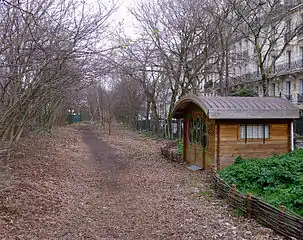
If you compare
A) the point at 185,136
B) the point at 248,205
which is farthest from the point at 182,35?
the point at 248,205

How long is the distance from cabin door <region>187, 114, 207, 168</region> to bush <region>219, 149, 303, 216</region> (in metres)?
3.13

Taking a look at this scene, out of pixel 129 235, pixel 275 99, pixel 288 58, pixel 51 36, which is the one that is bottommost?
pixel 129 235

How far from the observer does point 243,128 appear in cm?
1280

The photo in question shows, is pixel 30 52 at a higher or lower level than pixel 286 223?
higher

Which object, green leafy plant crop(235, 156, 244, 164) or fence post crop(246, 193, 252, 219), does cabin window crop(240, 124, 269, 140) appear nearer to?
green leafy plant crop(235, 156, 244, 164)

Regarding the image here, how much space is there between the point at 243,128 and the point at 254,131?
1.53ft

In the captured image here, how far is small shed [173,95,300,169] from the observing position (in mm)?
12398

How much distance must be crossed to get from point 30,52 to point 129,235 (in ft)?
14.0

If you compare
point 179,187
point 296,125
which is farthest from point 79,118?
point 179,187

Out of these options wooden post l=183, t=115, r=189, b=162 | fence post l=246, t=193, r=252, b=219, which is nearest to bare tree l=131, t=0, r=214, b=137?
wooden post l=183, t=115, r=189, b=162

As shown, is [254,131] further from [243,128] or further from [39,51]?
[39,51]

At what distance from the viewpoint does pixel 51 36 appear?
8.01m

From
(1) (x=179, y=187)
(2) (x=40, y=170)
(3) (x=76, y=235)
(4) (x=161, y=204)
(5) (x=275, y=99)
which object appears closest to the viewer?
(3) (x=76, y=235)

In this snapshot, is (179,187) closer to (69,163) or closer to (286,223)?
(286,223)
